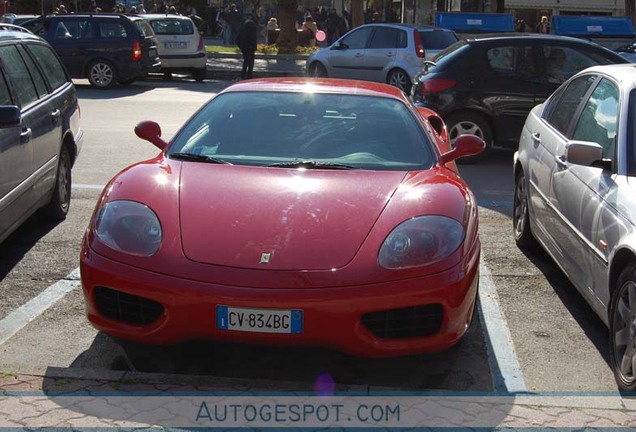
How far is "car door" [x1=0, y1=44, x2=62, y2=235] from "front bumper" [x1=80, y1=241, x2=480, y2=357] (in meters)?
→ 1.84

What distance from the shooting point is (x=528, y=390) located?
4.24m

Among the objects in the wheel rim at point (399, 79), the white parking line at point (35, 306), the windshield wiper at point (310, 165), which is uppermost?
the windshield wiper at point (310, 165)

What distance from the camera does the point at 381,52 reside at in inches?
717

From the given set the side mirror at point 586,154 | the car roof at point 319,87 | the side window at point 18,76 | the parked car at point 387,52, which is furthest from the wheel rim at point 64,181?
the parked car at point 387,52

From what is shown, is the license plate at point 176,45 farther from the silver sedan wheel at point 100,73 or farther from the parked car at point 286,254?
the parked car at point 286,254

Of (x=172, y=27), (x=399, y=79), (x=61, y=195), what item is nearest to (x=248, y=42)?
(x=172, y=27)

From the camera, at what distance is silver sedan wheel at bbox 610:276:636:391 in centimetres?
405

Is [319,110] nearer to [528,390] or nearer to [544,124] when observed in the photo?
[544,124]

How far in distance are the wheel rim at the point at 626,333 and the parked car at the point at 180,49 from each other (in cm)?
1827

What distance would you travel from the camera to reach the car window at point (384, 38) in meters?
18.1

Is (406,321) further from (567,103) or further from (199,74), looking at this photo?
(199,74)

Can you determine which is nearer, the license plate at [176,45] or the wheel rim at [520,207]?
the wheel rim at [520,207]

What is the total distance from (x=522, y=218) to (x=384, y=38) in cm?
1212

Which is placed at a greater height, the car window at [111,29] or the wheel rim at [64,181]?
the car window at [111,29]
